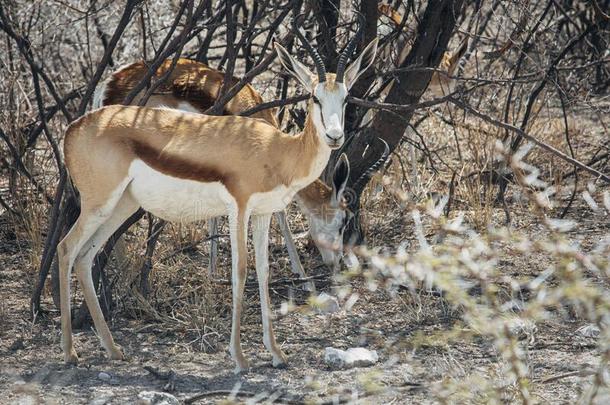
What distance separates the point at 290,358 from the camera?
5.22m

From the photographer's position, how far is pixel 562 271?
10.6 feet

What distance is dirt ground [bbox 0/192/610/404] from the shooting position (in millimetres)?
4605

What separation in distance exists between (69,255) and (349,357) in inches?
54.5

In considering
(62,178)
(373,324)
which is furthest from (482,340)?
(62,178)

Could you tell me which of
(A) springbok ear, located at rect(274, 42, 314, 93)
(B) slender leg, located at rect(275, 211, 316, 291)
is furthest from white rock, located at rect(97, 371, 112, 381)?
(B) slender leg, located at rect(275, 211, 316, 291)

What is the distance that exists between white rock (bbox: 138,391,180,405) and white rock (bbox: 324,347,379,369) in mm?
896

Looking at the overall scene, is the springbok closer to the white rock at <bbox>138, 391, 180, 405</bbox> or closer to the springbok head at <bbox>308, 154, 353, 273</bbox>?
the white rock at <bbox>138, 391, 180, 405</bbox>

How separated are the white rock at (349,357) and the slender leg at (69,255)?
45.8 inches

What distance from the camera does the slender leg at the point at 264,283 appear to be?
5.09 meters

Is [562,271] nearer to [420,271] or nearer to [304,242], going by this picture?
[420,271]

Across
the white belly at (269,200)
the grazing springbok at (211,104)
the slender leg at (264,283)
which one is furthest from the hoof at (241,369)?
the grazing springbok at (211,104)

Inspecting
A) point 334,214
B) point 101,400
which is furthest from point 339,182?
point 101,400

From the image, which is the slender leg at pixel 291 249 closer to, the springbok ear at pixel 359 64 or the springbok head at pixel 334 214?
the springbok head at pixel 334 214

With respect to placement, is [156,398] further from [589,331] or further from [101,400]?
[589,331]
